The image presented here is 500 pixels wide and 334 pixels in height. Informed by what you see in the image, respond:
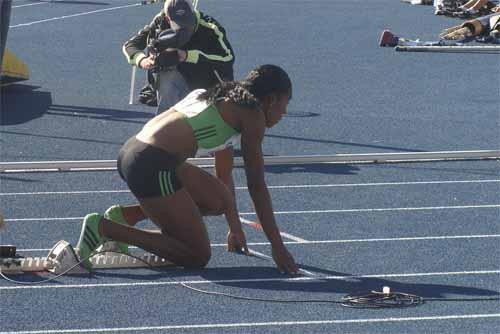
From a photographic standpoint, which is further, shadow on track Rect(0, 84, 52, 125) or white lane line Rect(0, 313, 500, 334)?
shadow on track Rect(0, 84, 52, 125)

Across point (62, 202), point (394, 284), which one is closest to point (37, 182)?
point (62, 202)

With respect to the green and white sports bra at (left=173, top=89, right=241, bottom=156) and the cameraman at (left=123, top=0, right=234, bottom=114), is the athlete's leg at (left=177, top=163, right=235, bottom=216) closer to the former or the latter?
the green and white sports bra at (left=173, top=89, right=241, bottom=156)

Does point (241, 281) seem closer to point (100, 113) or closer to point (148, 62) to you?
point (148, 62)

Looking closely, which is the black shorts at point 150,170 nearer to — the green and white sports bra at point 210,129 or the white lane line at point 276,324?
the green and white sports bra at point 210,129

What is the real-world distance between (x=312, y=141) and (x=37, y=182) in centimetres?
319

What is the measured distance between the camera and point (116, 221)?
7.16 m

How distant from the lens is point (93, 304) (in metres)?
6.25

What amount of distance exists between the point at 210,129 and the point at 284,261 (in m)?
0.88

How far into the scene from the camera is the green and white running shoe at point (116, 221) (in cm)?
715

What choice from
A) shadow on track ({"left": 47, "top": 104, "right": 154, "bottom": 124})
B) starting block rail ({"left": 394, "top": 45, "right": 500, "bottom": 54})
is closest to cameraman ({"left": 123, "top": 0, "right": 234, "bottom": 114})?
shadow on track ({"left": 47, "top": 104, "right": 154, "bottom": 124})

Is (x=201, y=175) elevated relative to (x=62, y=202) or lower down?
elevated

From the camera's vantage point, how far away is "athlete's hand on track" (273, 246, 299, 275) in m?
6.53

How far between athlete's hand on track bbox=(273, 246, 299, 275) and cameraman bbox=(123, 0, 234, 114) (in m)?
3.02

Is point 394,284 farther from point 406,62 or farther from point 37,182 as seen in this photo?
point 406,62
